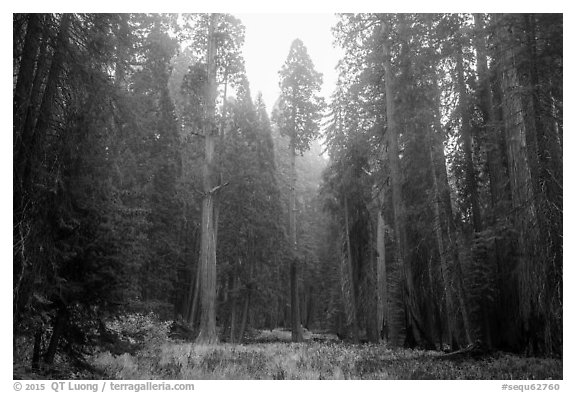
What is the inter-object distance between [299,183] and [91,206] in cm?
3196

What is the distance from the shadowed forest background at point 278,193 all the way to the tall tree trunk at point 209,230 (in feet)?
0.24

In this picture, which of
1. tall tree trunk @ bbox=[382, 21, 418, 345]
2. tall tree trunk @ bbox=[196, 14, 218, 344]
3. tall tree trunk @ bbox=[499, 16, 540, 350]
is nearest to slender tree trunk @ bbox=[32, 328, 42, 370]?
tall tree trunk @ bbox=[499, 16, 540, 350]

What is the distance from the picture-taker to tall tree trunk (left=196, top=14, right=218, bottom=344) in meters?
14.7

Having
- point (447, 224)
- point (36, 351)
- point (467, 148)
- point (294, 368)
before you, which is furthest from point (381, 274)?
point (36, 351)

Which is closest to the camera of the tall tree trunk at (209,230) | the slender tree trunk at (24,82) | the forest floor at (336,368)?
the slender tree trunk at (24,82)

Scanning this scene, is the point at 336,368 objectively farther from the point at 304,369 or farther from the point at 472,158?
the point at 472,158

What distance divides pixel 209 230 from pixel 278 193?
330 inches

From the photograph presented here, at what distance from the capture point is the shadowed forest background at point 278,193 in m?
6.06

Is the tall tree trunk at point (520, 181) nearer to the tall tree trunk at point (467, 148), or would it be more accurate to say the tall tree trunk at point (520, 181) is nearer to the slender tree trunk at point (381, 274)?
the tall tree trunk at point (467, 148)

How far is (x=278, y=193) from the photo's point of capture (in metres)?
23.2

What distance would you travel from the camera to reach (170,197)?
19203mm

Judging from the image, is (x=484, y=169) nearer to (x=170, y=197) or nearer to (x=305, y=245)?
(x=170, y=197)

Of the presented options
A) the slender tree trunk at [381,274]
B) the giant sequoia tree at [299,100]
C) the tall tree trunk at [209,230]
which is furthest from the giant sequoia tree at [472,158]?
the giant sequoia tree at [299,100]

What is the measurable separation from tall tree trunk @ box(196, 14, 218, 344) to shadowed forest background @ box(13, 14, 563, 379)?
72mm
